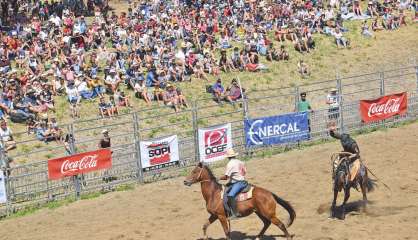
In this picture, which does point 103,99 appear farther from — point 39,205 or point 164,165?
point 39,205

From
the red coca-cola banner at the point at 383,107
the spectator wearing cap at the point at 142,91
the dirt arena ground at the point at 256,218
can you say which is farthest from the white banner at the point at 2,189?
the red coca-cola banner at the point at 383,107

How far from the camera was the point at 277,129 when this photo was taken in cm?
2328

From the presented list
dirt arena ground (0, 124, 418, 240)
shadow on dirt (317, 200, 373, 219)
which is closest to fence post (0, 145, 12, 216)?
dirt arena ground (0, 124, 418, 240)

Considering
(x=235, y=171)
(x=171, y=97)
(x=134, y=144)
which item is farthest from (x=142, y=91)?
(x=235, y=171)

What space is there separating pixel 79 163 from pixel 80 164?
1.9 inches

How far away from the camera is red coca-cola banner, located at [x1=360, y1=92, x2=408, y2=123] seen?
25.4 meters

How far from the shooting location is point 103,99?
2606cm

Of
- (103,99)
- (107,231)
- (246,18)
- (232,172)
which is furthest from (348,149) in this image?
(246,18)

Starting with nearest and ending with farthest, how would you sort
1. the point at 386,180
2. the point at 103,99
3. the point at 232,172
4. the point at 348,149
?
the point at 232,172, the point at 348,149, the point at 386,180, the point at 103,99

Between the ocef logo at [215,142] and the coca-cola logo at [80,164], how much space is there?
3.89m

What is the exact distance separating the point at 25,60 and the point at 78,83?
2616mm

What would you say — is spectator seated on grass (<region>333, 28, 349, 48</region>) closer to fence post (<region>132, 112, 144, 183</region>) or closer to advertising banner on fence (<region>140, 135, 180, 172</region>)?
advertising banner on fence (<region>140, 135, 180, 172</region>)

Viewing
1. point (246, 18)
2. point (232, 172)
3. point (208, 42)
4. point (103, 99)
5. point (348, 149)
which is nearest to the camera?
point (232, 172)

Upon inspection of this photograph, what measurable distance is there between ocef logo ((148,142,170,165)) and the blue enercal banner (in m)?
3.21
